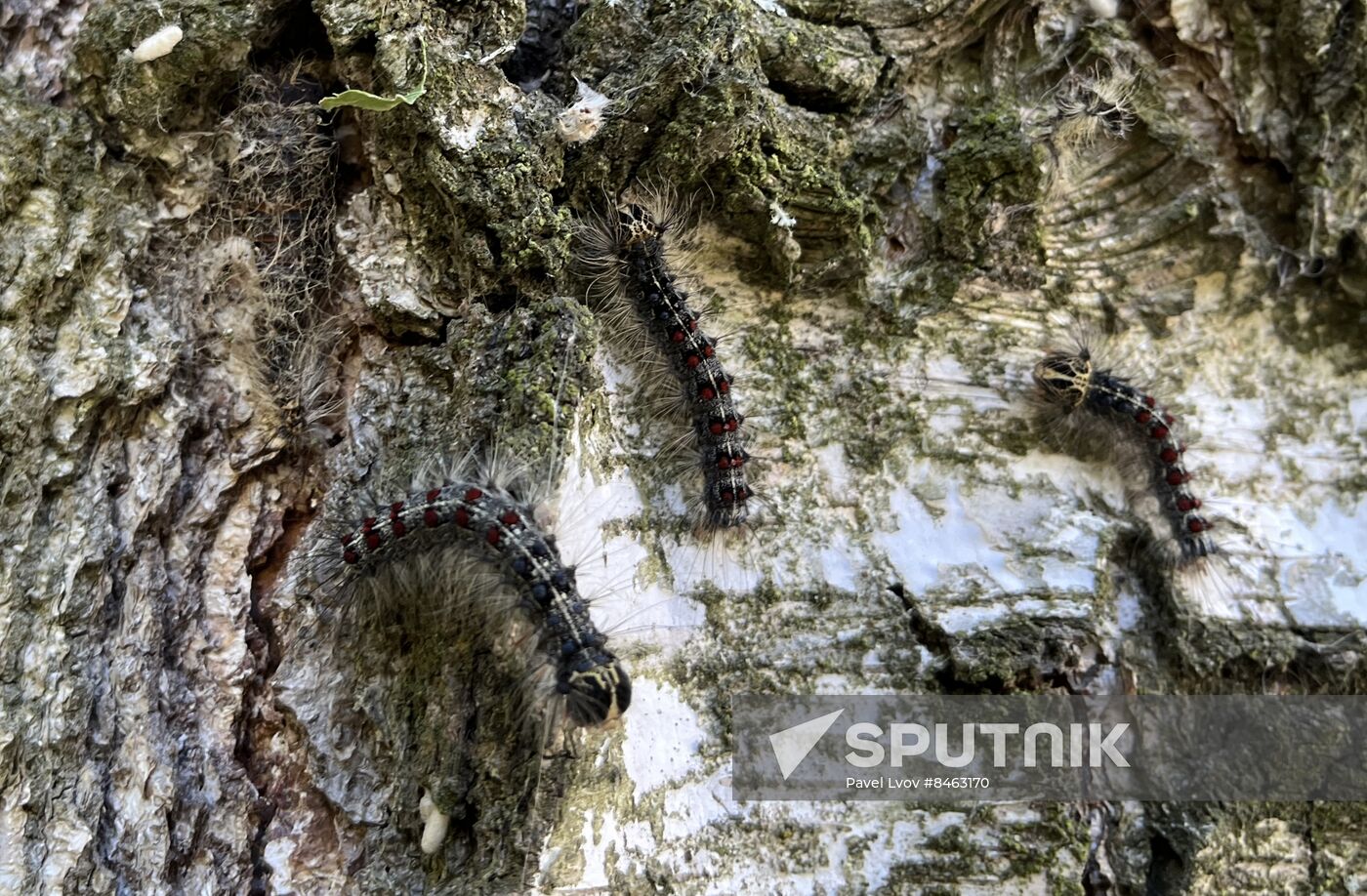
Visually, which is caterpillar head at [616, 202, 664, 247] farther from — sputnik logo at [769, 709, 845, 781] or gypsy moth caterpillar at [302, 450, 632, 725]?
sputnik logo at [769, 709, 845, 781]

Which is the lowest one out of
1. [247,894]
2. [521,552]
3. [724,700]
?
[247,894]

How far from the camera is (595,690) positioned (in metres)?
2.38

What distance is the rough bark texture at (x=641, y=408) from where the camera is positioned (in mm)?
2338

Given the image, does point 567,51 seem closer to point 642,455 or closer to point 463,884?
point 642,455

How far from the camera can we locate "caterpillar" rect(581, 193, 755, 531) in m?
2.83

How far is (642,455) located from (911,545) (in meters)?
0.95

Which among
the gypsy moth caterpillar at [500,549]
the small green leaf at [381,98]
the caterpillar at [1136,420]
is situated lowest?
the gypsy moth caterpillar at [500,549]

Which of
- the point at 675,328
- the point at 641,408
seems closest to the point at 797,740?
the point at 641,408

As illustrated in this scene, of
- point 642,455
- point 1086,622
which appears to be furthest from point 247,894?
point 1086,622

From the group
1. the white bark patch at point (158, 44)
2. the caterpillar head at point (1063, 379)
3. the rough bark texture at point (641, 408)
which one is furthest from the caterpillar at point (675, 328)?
the white bark patch at point (158, 44)

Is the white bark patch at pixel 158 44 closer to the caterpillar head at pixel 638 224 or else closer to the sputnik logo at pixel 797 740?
the caterpillar head at pixel 638 224

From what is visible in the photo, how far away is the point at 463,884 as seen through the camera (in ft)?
7.34

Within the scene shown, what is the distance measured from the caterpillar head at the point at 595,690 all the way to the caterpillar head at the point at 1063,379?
1801mm

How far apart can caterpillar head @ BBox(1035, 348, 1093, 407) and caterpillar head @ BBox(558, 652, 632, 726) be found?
1801mm
